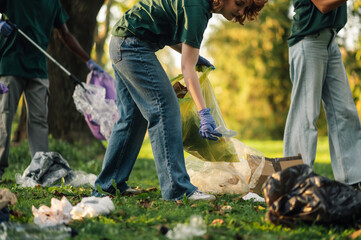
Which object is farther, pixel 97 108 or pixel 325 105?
pixel 97 108

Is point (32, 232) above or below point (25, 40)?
below

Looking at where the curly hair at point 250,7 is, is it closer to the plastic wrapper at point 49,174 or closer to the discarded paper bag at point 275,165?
the discarded paper bag at point 275,165

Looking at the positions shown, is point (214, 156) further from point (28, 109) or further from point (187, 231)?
point (28, 109)

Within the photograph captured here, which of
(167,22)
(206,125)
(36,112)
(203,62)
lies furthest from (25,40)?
(206,125)

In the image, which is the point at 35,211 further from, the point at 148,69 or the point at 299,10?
the point at 299,10

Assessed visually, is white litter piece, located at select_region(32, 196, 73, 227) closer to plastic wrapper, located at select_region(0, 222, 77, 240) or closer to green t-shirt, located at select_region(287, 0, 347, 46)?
plastic wrapper, located at select_region(0, 222, 77, 240)

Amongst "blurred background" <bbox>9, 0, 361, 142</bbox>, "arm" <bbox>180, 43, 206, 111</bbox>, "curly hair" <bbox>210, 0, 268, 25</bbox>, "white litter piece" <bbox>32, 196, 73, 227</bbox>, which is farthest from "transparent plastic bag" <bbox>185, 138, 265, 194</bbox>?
"blurred background" <bbox>9, 0, 361, 142</bbox>

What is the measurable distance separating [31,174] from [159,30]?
2.21 m

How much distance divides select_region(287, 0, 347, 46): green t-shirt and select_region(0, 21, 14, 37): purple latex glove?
272 centimetres

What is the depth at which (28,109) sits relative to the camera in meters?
4.93

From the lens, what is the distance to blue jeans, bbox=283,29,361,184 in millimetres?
3928

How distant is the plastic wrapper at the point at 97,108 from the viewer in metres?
4.89

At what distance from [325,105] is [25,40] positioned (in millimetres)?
3041

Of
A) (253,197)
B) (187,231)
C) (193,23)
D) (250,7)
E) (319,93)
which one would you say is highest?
(250,7)
